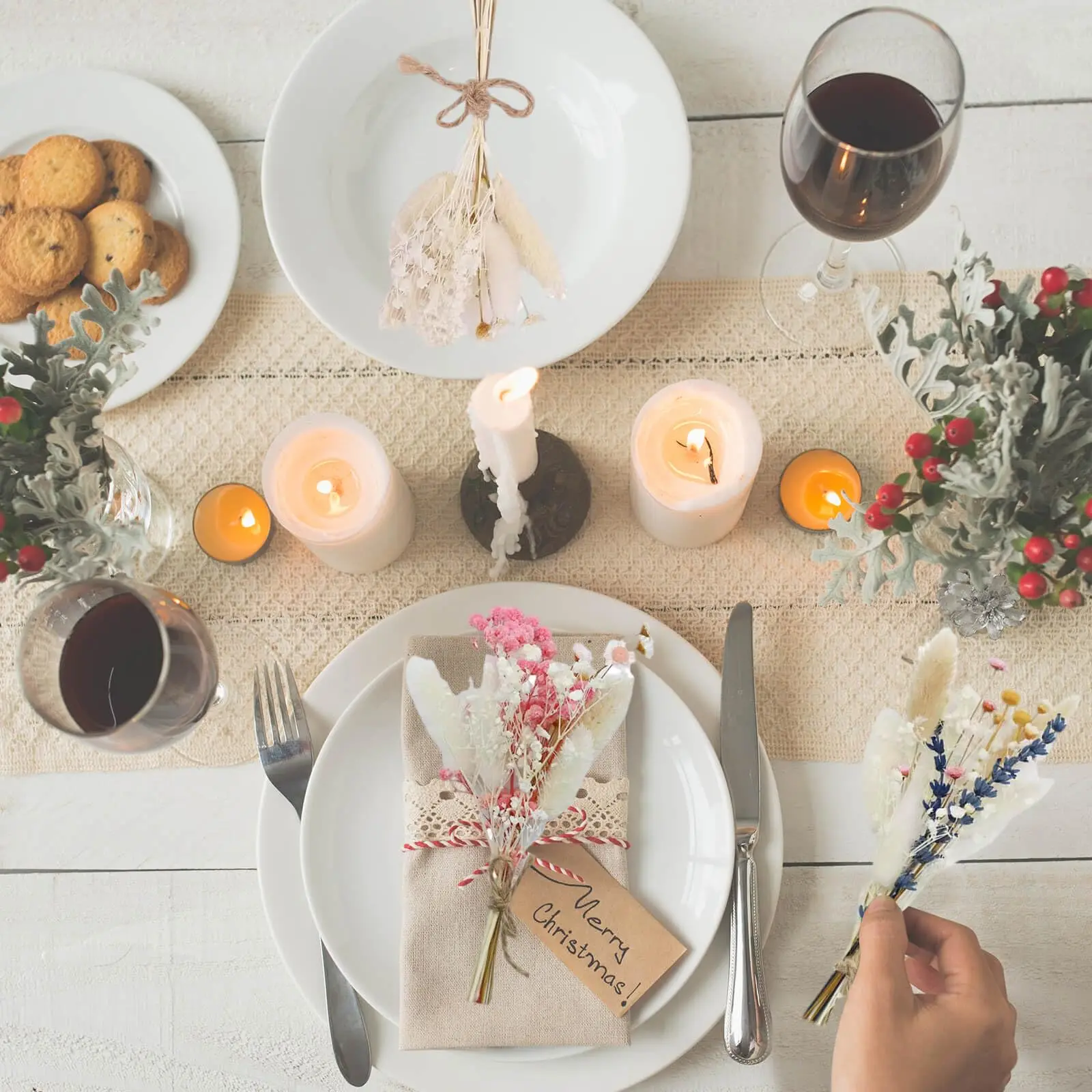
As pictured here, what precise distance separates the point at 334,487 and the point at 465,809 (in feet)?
1.01

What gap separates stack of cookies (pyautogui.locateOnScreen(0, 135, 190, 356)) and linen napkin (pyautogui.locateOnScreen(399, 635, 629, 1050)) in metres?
0.46

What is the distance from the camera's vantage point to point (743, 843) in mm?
802

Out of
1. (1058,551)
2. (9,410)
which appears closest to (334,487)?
(9,410)

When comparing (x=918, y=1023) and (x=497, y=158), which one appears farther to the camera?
(x=497, y=158)

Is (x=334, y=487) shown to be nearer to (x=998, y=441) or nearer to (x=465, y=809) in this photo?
(x=465, y=809)

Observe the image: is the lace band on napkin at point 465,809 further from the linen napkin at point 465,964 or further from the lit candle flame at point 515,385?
the lit candle flame at point 515,385

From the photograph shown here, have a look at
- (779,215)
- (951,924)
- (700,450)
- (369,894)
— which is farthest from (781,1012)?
(779,215)

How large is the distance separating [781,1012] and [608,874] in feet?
0.73

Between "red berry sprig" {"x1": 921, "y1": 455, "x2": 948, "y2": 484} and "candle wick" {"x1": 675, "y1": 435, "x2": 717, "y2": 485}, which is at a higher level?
"red berry sprig" {"x1": 921, "y1": 455, "x2": 948, "y2": 484}

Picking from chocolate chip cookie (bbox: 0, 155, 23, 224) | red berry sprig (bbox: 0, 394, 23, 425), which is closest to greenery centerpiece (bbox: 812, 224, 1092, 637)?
red berry sprig (bbox: 0, 394, 23, 425)

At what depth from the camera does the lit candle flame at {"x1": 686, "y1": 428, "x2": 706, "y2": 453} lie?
0.80 m

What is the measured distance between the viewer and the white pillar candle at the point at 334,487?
79cm

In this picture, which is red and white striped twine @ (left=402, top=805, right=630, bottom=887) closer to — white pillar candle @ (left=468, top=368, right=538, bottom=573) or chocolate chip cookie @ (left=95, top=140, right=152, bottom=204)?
white pillar candle @ (left=468, top=368, right=538, bottom=573)

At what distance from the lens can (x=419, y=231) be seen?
0.80 meters
